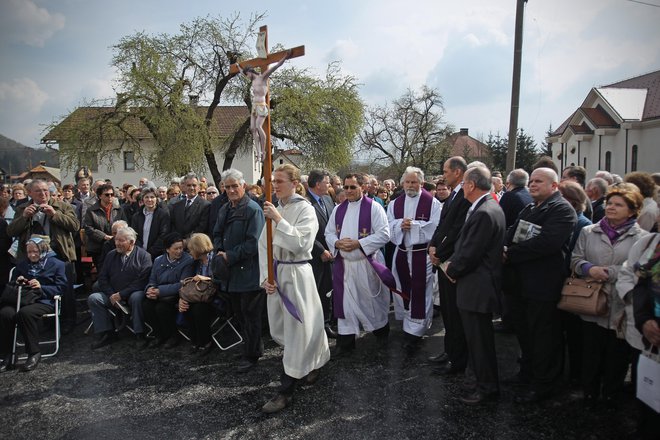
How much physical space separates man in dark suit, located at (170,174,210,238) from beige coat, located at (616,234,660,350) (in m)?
5.31

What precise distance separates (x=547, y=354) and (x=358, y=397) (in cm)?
165

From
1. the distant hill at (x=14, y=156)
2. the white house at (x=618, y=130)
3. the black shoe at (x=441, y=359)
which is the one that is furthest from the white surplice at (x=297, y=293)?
the distant hill at (x=14, y=156)

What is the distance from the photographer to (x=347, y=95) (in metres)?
25.0

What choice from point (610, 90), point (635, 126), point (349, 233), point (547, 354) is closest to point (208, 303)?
point (349, 233)

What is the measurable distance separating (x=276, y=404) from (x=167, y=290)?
2.43 metres

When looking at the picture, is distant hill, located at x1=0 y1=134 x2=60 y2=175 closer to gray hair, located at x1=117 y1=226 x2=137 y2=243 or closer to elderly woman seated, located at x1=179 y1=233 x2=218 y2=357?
gray hair, located at x1=117 y1=226 x2=137 y2=243

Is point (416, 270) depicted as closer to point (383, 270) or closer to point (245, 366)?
point (383, 270)

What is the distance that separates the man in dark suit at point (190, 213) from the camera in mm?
6832

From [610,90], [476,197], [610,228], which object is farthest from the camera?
[610,90]

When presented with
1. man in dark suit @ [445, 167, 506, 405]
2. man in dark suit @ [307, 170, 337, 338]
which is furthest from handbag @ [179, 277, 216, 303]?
man in dark suit @ [445, 167, 506, 405]

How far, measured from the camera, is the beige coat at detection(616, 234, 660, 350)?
3117 millimetres

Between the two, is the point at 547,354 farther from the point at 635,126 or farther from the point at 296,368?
the point at 635,126

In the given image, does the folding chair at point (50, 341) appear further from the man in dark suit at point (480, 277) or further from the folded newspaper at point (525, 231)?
the folded newspaper at point (525, 231)

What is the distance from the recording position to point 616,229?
3.70m
